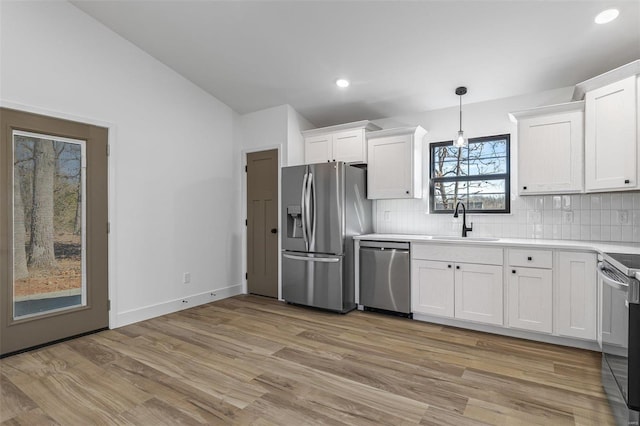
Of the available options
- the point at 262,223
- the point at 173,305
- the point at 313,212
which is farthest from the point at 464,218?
the point at 173,305

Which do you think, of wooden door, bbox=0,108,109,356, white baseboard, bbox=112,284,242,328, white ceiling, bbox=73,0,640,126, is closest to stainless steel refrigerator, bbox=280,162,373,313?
white baseboard, bbox=112,284,242,328

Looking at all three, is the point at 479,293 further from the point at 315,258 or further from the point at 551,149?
the point at 315,258

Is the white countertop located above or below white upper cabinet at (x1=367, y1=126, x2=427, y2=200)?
below

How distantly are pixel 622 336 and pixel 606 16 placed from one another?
234cm

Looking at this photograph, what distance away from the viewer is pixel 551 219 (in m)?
3.44

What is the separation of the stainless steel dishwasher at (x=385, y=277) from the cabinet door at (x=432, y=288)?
0.08 m

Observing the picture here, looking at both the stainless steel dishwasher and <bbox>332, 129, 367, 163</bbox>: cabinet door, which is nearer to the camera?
the stainless steel dishwasher

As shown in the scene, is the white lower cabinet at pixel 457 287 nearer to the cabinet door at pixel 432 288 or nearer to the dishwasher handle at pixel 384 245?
the cabinet door at pixel 432 288

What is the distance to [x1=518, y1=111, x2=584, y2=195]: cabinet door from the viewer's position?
303 centimetres

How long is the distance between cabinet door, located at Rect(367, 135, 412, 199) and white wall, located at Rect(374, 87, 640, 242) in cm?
34

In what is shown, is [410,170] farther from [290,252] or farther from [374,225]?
[290,252]

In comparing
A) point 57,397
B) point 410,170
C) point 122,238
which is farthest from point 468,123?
point 57,397

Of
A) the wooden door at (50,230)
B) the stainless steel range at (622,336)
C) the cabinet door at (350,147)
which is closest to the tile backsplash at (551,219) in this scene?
the cabinet door at (350,147)

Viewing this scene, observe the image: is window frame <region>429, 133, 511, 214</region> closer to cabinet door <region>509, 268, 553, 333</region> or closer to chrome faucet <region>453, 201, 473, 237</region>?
chrome faucet <region>453, 201, 473, 237</region>
